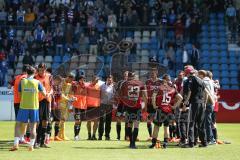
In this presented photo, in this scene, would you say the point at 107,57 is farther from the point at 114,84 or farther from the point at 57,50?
the point at 114,84

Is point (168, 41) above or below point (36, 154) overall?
above

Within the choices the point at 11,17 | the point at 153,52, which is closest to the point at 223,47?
the point at 153,52

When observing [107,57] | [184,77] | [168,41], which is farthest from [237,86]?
[184,77]

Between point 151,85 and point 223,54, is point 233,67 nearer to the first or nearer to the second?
point 223,54

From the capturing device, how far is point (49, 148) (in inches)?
730

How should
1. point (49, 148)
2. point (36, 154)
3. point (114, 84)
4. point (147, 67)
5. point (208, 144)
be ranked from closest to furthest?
point (36, 154) < point (49, 148) < point (208, 144) < point (114, 84) < point (147, 67)

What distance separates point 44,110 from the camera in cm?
1891

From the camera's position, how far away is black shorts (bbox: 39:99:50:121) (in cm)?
1883

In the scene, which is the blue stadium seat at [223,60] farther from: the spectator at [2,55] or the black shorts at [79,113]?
the black shorts at [79,113]

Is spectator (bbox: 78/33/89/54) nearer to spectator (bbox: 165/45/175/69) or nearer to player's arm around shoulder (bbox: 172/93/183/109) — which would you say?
spectator (bbox: 165/45/175/69)

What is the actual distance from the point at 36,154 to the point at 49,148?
1.73 meters

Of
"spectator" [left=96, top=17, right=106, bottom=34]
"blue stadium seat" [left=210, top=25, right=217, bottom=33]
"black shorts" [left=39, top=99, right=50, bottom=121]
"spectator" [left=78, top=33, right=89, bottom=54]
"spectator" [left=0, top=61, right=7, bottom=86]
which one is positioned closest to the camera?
"black shorts" [left=39, top=99, right=50, bottom=121]

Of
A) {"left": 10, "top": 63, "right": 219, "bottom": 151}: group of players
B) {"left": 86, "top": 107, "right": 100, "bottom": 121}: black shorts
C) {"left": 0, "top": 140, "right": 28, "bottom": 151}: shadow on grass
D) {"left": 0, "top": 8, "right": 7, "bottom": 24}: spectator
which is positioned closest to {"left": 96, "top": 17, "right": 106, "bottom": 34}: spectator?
{"left": 0, "top": 8, "right": 7, "bottom": 24}: spectator

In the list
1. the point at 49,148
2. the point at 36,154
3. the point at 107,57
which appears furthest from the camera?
the point at 107,57
